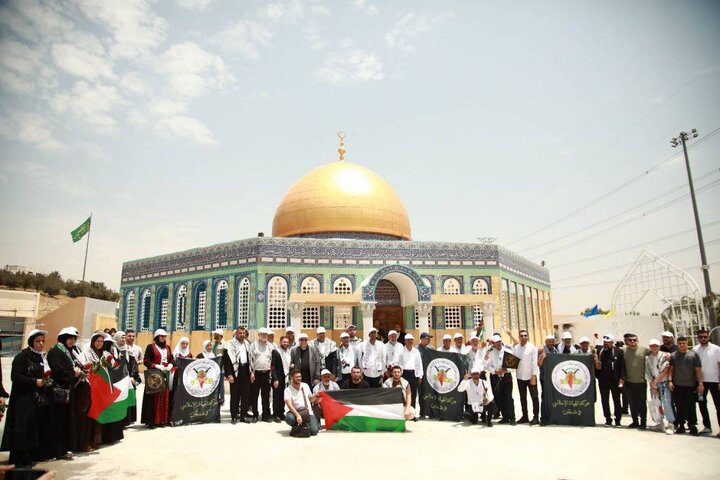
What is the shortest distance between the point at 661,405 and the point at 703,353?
3.85 feet

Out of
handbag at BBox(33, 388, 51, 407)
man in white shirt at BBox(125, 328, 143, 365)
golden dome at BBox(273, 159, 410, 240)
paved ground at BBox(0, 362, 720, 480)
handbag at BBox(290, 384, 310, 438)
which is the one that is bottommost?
paved ground at BBox(0, 362, 720, 480)

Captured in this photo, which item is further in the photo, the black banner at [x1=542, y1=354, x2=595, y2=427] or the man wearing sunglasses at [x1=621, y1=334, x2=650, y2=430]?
the black banner at [x1=542, y1=354, x2=595, y2=427]

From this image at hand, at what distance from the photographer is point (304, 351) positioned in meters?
9.83

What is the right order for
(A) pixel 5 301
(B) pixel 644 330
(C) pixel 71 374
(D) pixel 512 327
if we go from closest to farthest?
(C) pixel 71 374
(B) pixel 644 330
(D) pixel 512 327
(A) pixel 5 301

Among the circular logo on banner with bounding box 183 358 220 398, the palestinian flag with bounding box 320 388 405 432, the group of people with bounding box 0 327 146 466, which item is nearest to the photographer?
the group of people with bounding box 0 327 146 466

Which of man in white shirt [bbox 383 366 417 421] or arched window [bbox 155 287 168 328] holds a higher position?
arched window [bbox 155 287 168 328]

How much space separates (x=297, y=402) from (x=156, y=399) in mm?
2795

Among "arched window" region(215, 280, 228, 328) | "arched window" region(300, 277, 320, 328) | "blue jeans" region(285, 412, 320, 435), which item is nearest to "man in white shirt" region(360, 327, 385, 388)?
"blue jeans" region(285, 412, 320, 435)

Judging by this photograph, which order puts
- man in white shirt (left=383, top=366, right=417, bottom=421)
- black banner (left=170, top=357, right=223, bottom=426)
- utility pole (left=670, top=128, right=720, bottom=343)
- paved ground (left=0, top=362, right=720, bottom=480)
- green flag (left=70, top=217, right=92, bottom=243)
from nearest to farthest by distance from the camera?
paved ground (left=0, top=362, right=720, bottom=480) → man in white shirt (left=383, top=366, right=417, bottom=421) → black banner (left=170, top=357, right=223, bottom=426) → utility pole (left=670, top=128, right=720, bottom=343) → green flag (left=70, top=217, right=92, bottom=243)

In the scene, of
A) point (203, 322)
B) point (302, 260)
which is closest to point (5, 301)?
point (203, 322)

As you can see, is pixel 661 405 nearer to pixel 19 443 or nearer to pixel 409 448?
pixel 409 448

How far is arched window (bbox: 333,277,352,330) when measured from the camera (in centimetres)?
2381

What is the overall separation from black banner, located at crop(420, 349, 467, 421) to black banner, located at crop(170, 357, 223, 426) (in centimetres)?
422

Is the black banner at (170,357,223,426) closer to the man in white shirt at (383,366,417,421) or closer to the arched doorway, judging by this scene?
the man in white shirt at (383,366,417,421)
